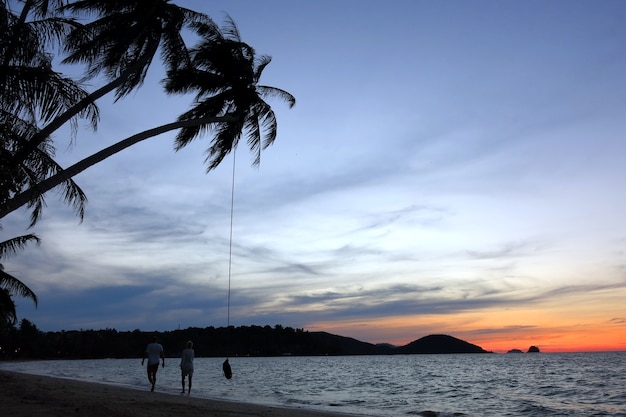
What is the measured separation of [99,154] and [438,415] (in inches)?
644

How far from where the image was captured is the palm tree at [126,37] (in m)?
13.2

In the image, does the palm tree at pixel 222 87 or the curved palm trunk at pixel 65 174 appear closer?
the curved palm trunk at pixel 65 174

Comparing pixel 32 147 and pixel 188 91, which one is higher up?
pixel 188 91

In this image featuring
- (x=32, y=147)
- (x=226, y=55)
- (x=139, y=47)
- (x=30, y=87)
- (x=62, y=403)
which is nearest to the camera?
(x=30, y=87)

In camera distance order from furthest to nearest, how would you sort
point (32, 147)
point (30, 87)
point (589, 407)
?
point (589, 407) → point (32, 147) → point (30, 87)

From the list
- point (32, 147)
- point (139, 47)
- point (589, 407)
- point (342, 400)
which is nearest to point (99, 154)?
point (32, 147)

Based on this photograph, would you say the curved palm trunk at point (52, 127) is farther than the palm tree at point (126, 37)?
No

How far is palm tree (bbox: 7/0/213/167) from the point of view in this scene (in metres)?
13.2

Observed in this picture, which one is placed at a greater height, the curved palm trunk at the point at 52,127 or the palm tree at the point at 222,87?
the palm tree at the point at 222,87

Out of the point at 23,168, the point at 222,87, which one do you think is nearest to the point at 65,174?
the point at 23,168

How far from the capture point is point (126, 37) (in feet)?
44.4

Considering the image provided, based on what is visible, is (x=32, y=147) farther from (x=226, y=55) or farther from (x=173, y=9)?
(x=226, y=55)

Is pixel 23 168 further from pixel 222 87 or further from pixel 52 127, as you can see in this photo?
pixel 222 87

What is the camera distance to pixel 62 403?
40.8 ft
